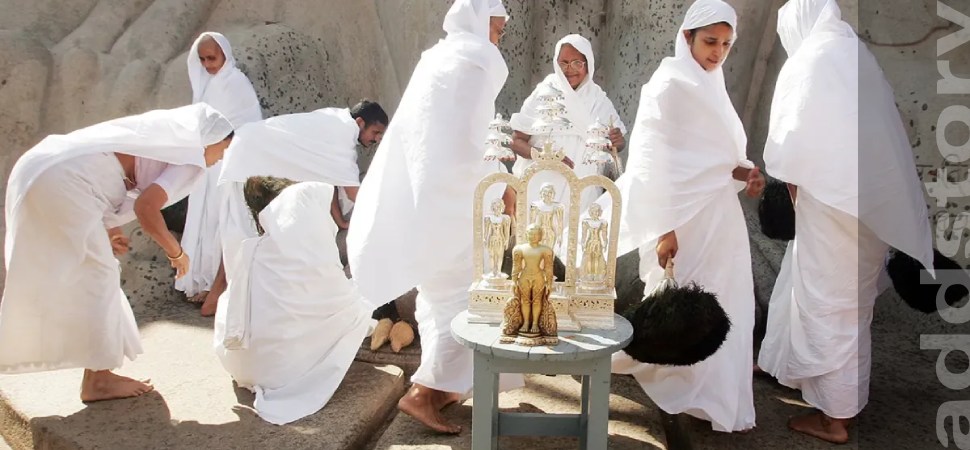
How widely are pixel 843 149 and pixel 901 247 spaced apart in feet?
1.60

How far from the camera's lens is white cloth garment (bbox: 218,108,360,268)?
4145 mm

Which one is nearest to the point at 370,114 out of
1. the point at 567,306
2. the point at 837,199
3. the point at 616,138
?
the point at 616,138

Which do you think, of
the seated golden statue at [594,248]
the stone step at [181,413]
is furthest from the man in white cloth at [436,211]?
the seated golden statue at [594,248]

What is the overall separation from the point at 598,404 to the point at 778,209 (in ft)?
5.14

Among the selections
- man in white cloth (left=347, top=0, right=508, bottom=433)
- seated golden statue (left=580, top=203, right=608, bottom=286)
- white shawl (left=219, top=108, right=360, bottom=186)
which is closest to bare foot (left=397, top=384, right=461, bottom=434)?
man in white cloth (left=347, top=0, right=508, bottom=433)

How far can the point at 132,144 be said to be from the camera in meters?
3.31

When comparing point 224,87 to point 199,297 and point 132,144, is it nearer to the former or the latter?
point 199,297

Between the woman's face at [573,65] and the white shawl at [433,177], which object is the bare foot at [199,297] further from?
the woman's face at [573,65]

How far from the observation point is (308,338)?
11.9 feet

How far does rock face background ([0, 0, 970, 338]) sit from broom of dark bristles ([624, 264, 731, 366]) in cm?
233

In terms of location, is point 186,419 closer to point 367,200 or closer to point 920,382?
point 367,200

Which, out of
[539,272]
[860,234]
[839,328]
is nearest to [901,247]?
[860,234]

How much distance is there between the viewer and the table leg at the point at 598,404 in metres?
2.64

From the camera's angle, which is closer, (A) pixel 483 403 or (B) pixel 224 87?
(A) pixel 483 403
